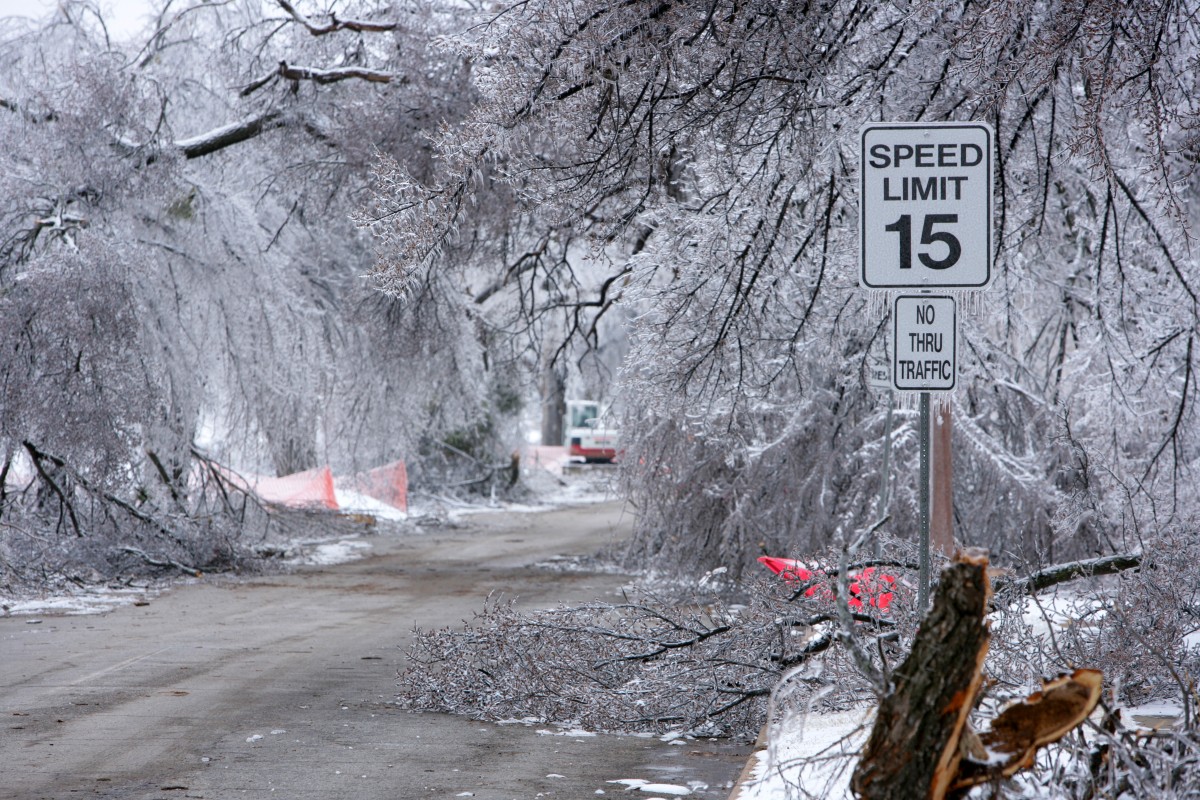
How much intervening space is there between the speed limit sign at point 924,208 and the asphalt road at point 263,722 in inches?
107

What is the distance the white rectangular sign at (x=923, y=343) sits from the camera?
20.6ft

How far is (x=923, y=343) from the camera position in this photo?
6.33 meters

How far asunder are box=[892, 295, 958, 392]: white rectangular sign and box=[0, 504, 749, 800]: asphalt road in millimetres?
2234

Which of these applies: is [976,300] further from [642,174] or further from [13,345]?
[13,345]

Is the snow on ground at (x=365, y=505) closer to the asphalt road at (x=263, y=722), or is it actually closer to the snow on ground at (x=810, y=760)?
the asphalt road at (x=263, y=722)

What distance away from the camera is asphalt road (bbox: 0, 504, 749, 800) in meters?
6.72

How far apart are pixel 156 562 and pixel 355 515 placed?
30.1 feet

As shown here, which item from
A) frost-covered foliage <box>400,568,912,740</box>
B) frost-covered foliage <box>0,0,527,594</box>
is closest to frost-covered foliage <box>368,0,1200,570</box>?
frost-covered foliage <box>400,568,912,740</box>

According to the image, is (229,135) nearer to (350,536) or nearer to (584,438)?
(350,536)

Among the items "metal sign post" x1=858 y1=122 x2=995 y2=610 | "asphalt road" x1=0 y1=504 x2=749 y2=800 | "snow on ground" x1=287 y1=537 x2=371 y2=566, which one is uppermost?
"metal sign post" x1=858 y1=122 x2=995 y2=610

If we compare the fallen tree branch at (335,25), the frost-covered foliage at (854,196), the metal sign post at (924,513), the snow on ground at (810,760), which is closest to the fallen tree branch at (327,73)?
the fallen tree branch at (335,25)

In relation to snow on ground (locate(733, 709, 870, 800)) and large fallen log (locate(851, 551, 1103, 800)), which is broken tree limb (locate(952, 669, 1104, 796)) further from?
snow on ground (locate(733, 709, 870, 800))

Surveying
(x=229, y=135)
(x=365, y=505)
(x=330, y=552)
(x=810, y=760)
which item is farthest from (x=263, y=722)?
(x=365, y=505)

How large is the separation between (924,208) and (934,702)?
2918 millimetres
